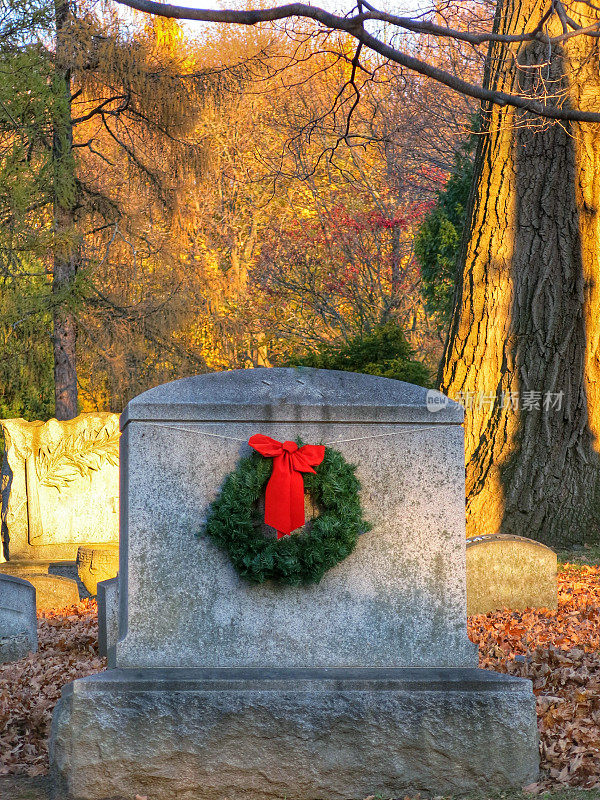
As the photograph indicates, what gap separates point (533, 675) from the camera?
525 cm

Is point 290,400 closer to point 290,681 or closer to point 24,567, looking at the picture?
point 290,681

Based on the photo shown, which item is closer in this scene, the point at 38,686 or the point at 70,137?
the point at 38,686

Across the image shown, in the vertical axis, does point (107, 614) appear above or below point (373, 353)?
below

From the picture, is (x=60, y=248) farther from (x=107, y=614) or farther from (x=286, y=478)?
(x=286, y=478)

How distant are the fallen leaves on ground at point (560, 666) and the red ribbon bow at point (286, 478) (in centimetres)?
157

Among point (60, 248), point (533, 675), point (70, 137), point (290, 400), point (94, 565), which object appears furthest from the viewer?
point (70, 137)

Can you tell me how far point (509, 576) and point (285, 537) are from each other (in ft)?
11.3

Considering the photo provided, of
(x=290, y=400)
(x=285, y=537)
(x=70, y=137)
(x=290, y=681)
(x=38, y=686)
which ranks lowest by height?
(x=38, y=686)

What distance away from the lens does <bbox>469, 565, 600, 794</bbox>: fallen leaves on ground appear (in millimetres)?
4285

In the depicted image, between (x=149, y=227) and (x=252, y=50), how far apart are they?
9728mm

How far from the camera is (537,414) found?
9.98 metres

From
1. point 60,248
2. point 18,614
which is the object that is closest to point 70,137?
point 60,248

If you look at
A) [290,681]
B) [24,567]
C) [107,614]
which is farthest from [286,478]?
[24,567]

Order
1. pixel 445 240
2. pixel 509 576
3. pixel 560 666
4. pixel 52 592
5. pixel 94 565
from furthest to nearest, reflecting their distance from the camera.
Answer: pixel 445 240 < pixel 94 565 < pixel 52 592 < pixel 509 576 < pixel 560 666
